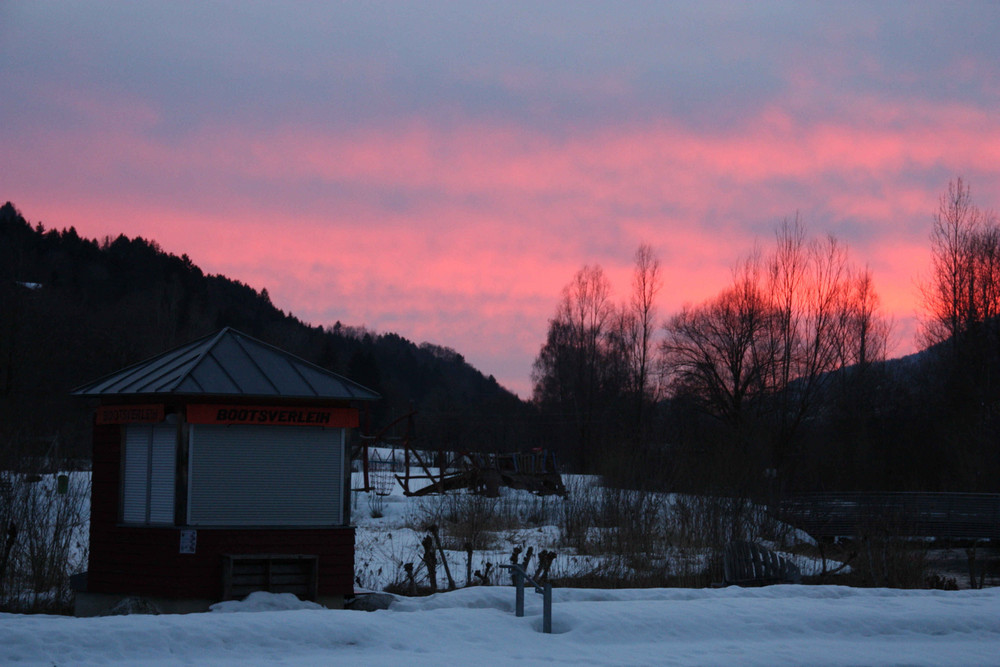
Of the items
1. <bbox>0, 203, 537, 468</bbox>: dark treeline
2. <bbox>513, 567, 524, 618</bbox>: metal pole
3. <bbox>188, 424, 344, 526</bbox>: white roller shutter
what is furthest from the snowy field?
<bbox>0, 203, 537, 468</bbox>: dark treeline

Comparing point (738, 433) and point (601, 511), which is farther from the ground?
point (738, 433)

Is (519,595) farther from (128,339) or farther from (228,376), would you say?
(128,339)

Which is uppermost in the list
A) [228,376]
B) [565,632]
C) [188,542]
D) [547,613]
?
[228,376]

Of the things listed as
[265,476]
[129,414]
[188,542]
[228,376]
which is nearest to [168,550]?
[188,542]

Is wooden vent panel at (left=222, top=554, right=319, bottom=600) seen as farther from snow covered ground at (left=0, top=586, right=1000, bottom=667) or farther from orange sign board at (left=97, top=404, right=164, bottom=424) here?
orange sign board at (left=97, top=404, right=164, bottom=424)

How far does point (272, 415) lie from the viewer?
16.5m

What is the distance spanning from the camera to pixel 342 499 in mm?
16875

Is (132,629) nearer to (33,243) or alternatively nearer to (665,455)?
(665,455)

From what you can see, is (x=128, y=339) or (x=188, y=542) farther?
(x=128, y=339)

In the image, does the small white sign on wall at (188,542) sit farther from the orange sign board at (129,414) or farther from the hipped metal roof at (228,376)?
the hipped metal roof at (228,376)

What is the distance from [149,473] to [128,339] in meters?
57.2

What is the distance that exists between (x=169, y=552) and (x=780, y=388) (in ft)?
148

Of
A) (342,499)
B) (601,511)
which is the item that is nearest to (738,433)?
(601,511)

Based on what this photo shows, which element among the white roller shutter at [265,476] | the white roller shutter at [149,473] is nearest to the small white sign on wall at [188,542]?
the white roller shutter at [265,476]
